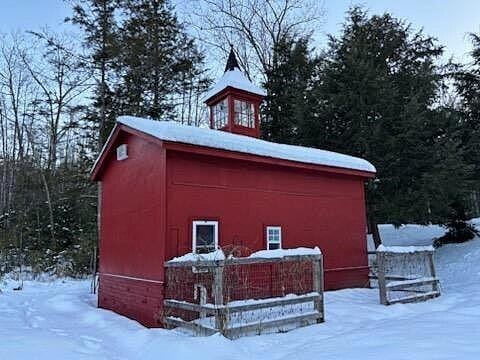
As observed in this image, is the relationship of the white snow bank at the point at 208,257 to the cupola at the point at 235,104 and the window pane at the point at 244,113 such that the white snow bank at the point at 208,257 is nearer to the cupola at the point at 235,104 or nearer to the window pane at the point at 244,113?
the cupola at the point at 235,104

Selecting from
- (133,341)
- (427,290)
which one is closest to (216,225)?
(133,341)

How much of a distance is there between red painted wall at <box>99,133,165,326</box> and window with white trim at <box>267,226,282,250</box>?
8.21 feet

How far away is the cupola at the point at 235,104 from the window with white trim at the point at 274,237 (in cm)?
382

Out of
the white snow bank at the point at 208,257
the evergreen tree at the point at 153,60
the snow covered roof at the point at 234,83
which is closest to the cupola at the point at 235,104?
the snow covered roof at the point at 234,83

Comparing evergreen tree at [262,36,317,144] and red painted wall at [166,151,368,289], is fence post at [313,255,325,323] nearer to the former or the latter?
red painted wall at [166,151,368,289]

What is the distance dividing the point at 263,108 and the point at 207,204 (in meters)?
12.7

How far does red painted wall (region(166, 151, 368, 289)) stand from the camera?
7.48m

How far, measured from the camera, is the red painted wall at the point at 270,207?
24.5 feet

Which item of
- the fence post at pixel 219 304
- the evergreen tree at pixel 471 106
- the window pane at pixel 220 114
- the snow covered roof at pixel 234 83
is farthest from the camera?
the evergreen tree at pixel 471 106

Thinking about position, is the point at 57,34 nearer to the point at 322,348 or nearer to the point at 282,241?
the point at 282,241

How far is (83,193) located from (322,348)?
1555cm

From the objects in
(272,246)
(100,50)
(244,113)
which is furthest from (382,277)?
(100,50)

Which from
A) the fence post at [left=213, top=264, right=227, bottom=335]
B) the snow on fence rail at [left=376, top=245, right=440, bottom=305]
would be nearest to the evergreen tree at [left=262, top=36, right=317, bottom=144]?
the snow on fence rail at [left=376, top=245, right=440, bottom=305]

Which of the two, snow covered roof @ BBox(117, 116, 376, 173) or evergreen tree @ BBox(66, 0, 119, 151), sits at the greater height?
evergreen tree @ BBox(66, 0, 119, 151)
